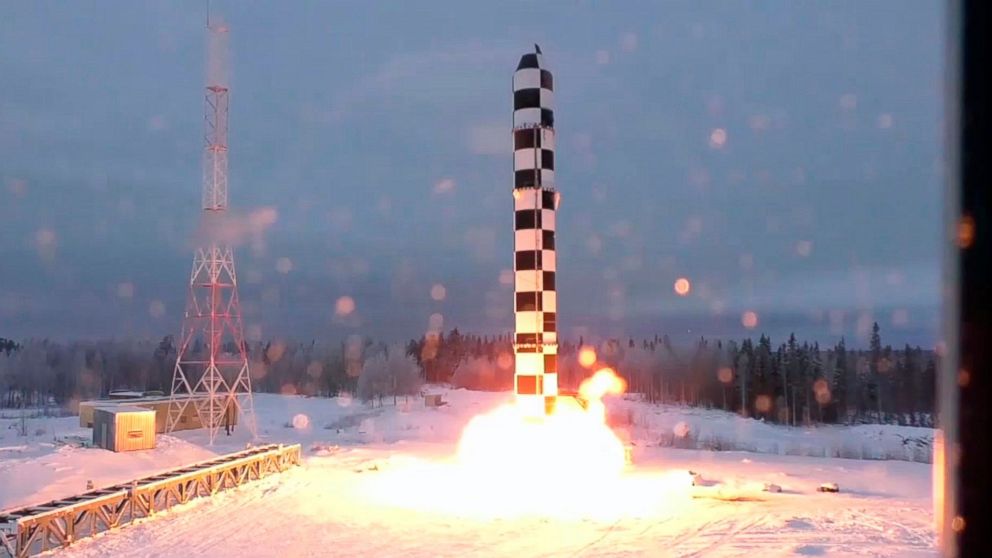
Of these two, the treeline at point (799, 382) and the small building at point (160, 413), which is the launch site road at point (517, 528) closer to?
the small building at point (160, 413)

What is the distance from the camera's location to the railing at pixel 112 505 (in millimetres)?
15219

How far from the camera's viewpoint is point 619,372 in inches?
4269

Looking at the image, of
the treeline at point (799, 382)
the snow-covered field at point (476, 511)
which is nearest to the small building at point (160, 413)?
the snow-covered field at point (476, 511)

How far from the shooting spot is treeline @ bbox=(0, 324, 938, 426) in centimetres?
7644

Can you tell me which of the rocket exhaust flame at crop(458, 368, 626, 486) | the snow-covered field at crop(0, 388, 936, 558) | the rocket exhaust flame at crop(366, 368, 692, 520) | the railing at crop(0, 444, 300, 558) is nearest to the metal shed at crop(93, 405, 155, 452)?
the snow-covered field at crop(0, 388, 936, 558)

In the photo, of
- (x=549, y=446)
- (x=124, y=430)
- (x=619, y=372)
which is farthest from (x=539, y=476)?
(x=619, y=372)

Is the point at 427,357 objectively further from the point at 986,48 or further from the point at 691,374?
the point at 986,48

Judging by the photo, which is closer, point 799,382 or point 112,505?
point 112,505

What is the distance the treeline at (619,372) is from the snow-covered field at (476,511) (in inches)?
1430

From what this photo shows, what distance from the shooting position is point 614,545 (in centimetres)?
1598

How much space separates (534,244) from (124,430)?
59.2 feet

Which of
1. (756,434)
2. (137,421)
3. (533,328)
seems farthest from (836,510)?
(756,434)

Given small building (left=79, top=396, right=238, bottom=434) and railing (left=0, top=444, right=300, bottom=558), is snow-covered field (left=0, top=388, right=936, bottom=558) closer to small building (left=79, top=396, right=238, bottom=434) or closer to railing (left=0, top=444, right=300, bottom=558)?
railing (left=0, top=444, right=300, bottom=558)

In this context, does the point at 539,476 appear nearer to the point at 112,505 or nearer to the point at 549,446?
the point at 549,446
